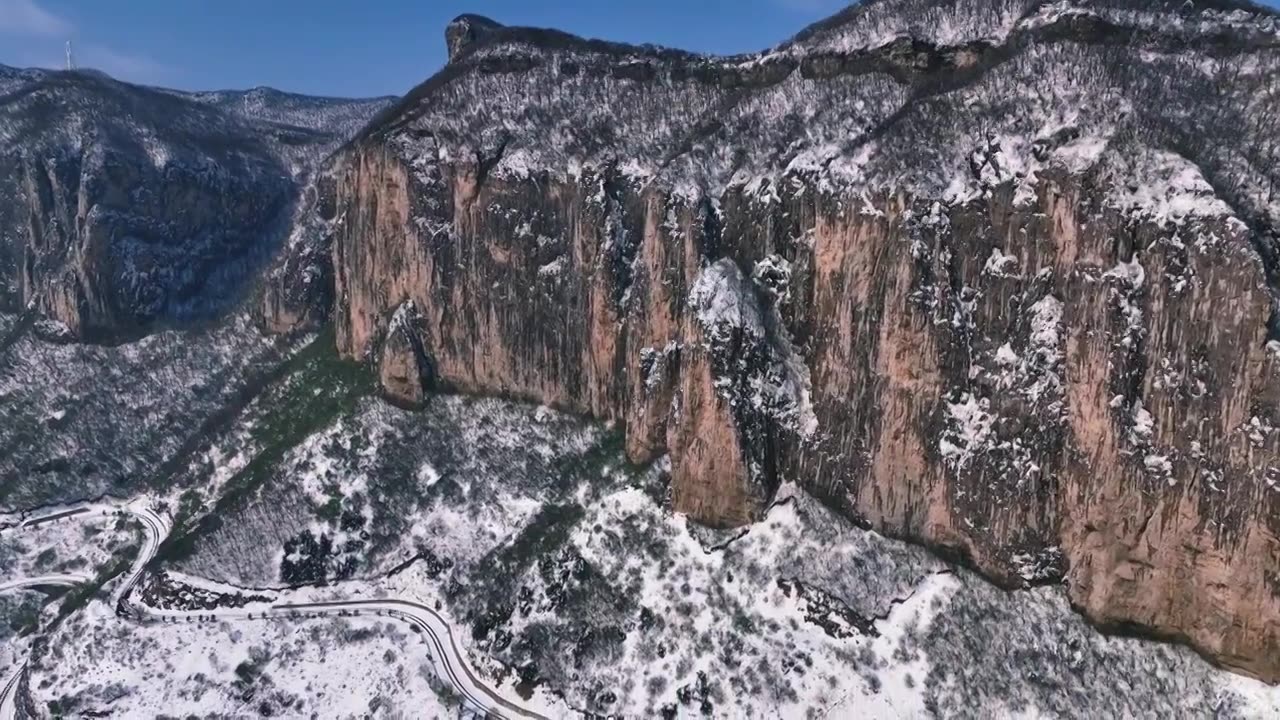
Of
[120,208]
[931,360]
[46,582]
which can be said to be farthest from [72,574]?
[931,360]

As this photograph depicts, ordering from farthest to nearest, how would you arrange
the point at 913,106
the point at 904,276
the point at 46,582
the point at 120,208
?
the point at 120,208
the point at 46,582
the point at 913,106
the point at 904,276

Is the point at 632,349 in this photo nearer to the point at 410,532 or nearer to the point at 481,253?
the point at 481,253

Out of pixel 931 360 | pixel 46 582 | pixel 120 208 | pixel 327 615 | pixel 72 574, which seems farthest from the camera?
pixel 120 208

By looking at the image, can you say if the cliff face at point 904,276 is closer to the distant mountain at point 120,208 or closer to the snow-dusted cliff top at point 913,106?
the snow-dusted cliff top at point 913,106

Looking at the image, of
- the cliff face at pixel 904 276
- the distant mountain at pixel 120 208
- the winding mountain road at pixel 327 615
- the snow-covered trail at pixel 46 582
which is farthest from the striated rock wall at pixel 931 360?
the distant mountain at pixel 120 208

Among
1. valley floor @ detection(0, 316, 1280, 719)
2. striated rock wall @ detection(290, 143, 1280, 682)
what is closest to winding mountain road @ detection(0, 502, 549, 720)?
valley floor @ detection(0, 316, 1280, 719)

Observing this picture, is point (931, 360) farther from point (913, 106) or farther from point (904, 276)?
point (913, 106)

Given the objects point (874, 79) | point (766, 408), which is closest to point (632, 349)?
point (766, 408)
